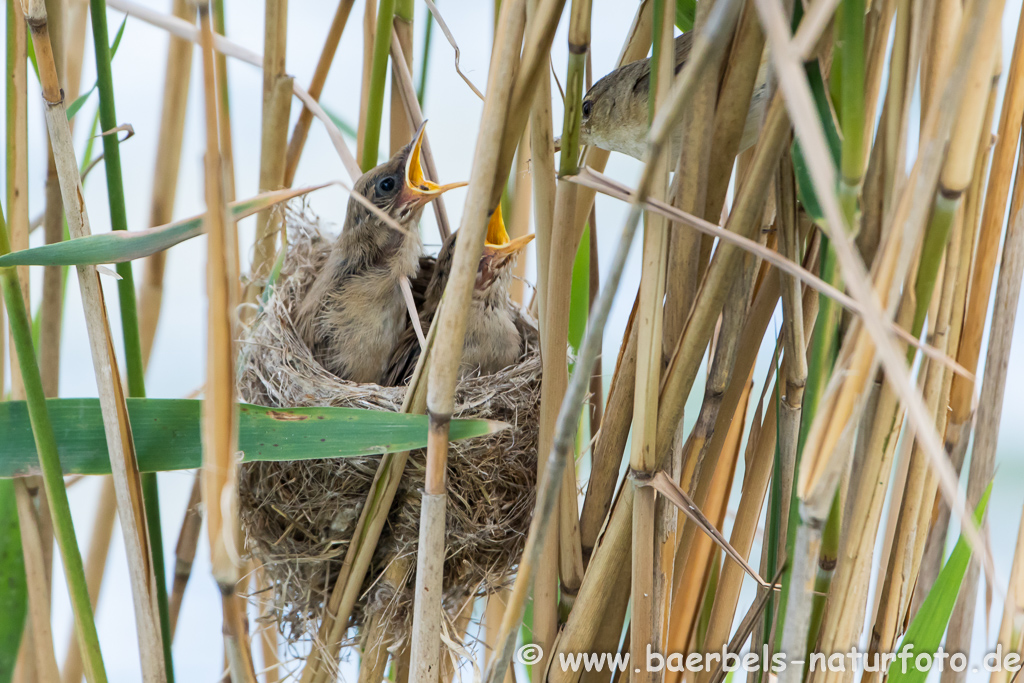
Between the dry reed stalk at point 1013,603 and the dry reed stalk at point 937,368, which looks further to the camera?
the dry reed stalk at point 1013,603

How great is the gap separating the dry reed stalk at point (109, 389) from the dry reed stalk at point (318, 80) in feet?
1.15

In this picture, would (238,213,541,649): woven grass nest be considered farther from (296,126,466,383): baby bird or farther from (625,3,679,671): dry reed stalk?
(625,3,679,671): dry reed stalk

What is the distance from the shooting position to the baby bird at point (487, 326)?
1.07 m

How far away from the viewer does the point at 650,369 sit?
396 millimetres

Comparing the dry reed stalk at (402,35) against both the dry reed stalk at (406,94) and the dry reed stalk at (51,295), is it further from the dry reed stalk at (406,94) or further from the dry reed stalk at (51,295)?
the dry reed stalk at (51,295)

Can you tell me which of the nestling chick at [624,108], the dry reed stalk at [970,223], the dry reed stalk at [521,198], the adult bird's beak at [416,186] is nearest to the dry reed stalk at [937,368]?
the dry reed stalk at [970,223]

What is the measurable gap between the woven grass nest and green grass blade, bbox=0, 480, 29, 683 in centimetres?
22

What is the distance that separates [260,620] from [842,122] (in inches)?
28.8

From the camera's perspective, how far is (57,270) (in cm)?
69

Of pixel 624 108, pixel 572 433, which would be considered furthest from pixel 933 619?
pixel 624 108

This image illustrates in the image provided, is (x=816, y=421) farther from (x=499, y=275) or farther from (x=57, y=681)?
(x=499, y=275)

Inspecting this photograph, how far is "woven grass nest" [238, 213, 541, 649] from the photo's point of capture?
768 millimetres

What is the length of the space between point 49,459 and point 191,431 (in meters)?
0.08

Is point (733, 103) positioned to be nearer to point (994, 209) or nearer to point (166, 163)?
point (994, 209)
